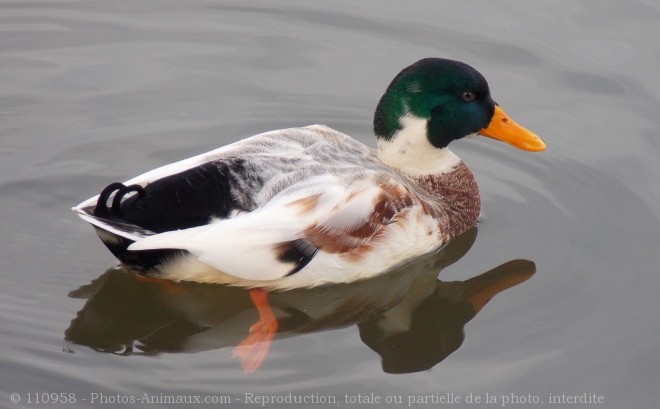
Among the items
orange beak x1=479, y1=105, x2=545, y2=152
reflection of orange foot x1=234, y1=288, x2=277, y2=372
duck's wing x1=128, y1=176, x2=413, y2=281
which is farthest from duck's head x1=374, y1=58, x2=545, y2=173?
reflection of orange foot x1=234, y1=288, x2=277, y2=372

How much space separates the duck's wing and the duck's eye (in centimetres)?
82

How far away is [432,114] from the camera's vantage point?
24.1 feet

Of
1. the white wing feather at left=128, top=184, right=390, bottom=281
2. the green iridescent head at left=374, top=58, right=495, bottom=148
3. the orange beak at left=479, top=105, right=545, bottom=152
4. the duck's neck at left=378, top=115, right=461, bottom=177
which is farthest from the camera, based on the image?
the orange beak at left=479, top=105, right=545, bottom=152

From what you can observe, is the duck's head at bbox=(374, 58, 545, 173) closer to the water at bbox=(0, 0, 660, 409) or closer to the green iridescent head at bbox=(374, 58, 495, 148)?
the green iridescent head at bbox=(374, 58, 495, 148)

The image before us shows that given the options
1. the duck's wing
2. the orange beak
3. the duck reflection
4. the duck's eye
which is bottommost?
the duck reflection

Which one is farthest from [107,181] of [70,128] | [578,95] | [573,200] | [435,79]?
[578,95]

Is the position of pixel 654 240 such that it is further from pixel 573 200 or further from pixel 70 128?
pixel 70 128

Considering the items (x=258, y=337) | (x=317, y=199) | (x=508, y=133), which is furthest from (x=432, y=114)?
(x=258, y=337)

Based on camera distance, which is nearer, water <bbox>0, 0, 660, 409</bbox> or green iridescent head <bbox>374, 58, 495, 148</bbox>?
water <bbox>0, 0, 660, 409</bbox>

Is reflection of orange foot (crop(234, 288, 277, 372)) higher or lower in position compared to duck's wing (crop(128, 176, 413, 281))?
lower

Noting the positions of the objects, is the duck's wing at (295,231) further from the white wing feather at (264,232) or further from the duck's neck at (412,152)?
the duck's neck at (412,152)

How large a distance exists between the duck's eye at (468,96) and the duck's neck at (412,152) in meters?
0.30

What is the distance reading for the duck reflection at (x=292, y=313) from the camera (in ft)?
21.5

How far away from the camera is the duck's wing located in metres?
6.31
